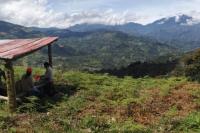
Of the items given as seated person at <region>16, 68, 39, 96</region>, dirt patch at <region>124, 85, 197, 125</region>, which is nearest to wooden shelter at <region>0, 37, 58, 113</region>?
seated person at <region>16, 68, 39, 96</region>

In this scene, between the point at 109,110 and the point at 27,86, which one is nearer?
the point at 109,110

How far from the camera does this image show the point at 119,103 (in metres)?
22.2

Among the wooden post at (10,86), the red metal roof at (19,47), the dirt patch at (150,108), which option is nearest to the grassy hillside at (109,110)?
the dirt patch at (150,108)

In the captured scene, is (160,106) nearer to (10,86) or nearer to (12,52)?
(10,86)

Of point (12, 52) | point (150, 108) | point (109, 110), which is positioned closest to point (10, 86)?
point (12, 52)

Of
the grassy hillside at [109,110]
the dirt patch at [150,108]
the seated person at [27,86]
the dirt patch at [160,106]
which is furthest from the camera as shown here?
the seated person at [27,86]

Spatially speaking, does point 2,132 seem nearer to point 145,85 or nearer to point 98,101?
point 98,101

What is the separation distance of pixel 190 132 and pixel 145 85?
1666 cm

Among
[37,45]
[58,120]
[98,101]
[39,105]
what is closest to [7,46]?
[37,45]

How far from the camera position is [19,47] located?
2294 cm

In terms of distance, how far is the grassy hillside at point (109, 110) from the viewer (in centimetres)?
1482

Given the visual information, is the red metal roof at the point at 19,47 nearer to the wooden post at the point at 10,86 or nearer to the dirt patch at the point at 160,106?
the wooden post at the point at 10,86

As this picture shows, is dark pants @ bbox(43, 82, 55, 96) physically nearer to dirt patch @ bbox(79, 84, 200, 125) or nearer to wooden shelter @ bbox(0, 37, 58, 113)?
wooden shelter @ bbox(0, 37, 58, 113)

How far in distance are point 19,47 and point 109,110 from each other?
6.39 m
